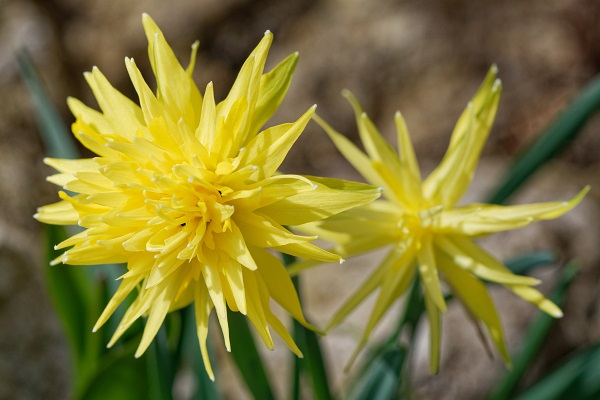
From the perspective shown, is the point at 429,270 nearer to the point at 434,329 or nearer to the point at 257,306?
the point at 434,329

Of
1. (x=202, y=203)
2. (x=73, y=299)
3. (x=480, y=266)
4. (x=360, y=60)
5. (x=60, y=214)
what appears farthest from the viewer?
(x=360, y=60)

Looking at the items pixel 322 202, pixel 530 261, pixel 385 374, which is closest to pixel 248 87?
pixel 322 202

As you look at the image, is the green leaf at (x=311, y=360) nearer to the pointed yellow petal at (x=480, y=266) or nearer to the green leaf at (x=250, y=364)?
the green leaf at (x=250, y=364)

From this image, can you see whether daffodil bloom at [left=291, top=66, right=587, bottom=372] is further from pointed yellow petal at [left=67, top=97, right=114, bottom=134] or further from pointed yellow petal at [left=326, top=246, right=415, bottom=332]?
pointed yellow petal at [left=67, top=97, right=114, bottom=134]

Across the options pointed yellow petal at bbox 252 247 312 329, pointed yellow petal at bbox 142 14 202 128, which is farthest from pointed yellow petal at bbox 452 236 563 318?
pointed yellow petal at bbox 142 14 202 128

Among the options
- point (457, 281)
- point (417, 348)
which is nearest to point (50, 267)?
point (457, 281)

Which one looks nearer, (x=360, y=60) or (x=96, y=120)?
(x=96, y=120)
